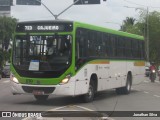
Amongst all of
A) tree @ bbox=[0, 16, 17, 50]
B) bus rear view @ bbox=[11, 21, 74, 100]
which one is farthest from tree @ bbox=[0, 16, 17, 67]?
bus rear view @ bbox=[11, 21, 74, 100]

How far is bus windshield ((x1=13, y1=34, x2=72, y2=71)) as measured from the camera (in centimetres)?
1789

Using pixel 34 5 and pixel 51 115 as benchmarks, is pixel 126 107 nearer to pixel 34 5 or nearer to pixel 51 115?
pixel 51 115

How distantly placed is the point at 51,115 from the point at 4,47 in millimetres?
70186

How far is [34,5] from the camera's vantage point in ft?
166

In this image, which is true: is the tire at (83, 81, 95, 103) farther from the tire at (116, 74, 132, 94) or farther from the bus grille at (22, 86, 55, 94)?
the tire at (116, 74, 132, 94)

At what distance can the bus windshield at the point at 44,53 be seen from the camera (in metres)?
17.9

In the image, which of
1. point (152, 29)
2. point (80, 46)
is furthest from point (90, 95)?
point (152, 29)

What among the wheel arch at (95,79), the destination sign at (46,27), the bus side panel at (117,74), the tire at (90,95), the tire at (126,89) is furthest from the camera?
the tire at (126,89)

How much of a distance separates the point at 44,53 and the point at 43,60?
260mm

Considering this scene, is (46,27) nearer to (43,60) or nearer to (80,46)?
(43,60)

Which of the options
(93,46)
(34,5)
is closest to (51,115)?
(93,46)

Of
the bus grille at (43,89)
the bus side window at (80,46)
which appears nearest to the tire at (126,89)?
the bus side window at (80,46)

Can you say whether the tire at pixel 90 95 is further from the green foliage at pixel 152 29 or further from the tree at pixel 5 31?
the green foliage at pixel 152 29

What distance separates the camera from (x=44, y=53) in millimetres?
18031
